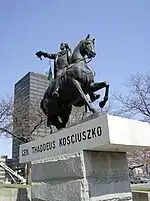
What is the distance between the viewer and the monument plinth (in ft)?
11.3

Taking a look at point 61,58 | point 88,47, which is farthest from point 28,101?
point 88,47

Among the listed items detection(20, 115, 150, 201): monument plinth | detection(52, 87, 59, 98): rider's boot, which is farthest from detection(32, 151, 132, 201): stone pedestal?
detection(52, 87, 59, 98): rider's boot

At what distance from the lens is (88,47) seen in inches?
193

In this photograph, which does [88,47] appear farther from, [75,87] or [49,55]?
[49,55]

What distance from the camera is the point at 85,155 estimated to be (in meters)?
3.66

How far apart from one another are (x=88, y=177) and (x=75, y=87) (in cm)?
169

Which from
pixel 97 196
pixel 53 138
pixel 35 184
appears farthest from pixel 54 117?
pixel 97 196

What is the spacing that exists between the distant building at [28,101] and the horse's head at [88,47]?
50.6 feet

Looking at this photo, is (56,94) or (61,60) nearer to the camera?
(56,94)

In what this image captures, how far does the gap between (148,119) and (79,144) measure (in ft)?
60.6

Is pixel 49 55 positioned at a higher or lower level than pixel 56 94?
higher

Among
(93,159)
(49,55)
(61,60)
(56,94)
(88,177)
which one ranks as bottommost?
(88,177)

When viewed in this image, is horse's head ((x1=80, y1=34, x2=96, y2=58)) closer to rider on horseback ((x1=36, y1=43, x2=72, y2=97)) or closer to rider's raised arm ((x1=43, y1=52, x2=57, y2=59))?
rider on horseback ((x1=36, y1=43, x2=72, y2=97))

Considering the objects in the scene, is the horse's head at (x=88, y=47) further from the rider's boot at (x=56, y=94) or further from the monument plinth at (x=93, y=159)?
the monument plinth at (x=93, y=159)
